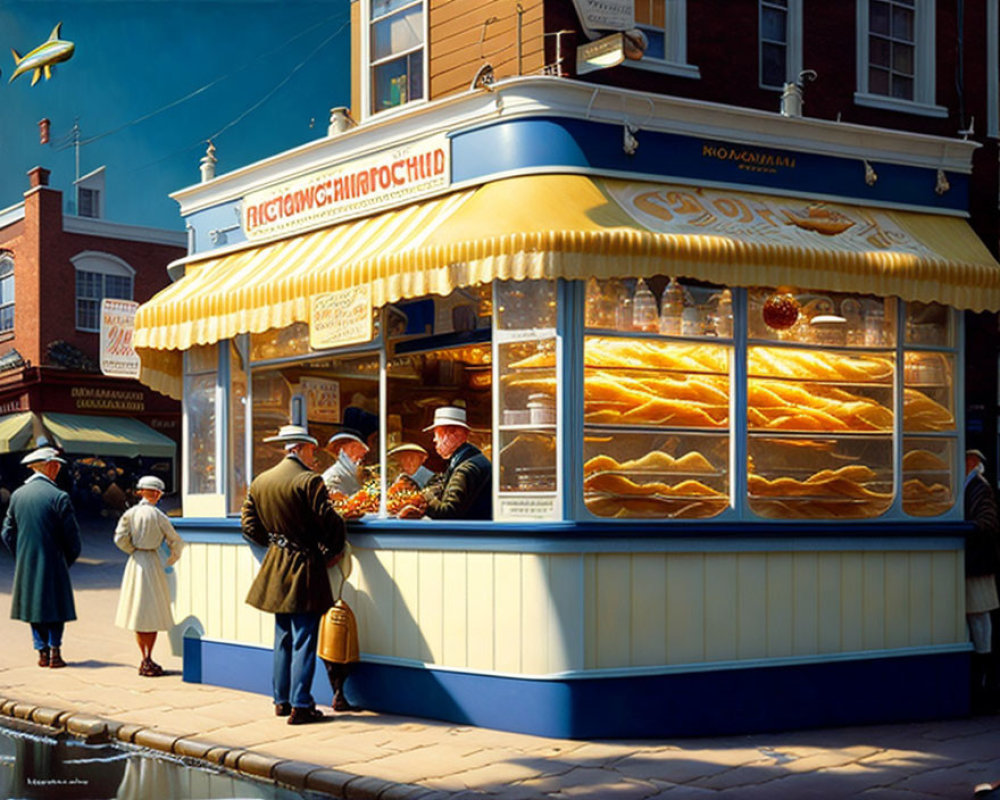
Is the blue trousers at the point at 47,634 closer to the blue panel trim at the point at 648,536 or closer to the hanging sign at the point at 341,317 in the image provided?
the blue panel trim at the point at 648,536

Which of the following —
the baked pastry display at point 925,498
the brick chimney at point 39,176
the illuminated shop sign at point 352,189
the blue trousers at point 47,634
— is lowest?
the blue trousers at point 47,634

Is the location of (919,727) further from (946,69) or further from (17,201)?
(17,201)

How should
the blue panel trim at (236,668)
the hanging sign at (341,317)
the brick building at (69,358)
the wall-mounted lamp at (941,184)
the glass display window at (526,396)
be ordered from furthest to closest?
1. the brick building at (69,358)
2. the wall-mounted lamp at (941,184)
3. the blue panel trim at (236,668)
4. the hanging sign at (341,317)
5. the glass display window at (526,396)

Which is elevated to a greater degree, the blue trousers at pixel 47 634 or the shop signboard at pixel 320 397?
the shop signboard at pixel 320 397

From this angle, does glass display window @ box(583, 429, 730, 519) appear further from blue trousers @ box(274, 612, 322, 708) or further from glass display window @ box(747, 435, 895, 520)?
blue trousers @ box(274, 612, 322, 708)

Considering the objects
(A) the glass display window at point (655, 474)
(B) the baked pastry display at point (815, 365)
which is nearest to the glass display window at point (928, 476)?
(B) the baked pastry display at point (815, 365)

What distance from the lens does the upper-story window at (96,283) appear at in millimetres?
34875

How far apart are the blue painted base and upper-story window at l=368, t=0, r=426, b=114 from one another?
5.06 metres

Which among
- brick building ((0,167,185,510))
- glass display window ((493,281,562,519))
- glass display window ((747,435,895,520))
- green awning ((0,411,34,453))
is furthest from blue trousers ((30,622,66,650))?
green awning ((0,411,34,453))

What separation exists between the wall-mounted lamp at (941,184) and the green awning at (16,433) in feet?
83.9

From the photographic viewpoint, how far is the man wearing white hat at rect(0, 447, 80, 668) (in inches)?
515

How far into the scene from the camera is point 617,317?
9828mm

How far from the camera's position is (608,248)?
935 centimetres

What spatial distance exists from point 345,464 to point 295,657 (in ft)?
7.10
